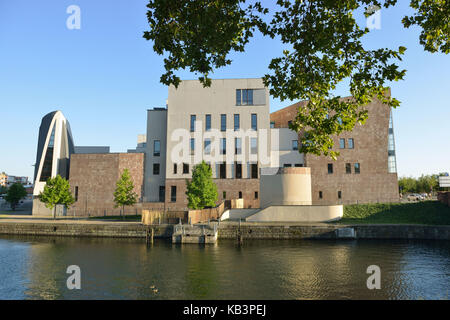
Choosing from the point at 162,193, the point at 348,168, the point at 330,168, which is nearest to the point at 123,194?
the point at 162,193

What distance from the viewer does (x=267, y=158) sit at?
45.9 meters

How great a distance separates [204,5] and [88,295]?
13.5 m

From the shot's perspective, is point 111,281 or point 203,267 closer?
point 111,281

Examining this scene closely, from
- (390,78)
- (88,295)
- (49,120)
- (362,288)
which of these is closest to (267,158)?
(362,288)

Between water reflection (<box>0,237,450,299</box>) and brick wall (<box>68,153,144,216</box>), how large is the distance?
1958 centimetres

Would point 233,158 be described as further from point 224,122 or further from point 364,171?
point 364,171

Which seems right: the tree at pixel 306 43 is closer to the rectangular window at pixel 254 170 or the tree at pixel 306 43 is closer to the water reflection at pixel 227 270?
the water reflection at pixel 227 270

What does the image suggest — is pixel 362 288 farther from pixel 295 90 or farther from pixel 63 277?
pixel 63 277

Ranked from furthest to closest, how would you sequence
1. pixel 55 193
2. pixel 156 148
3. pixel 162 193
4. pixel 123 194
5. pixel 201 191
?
1. pixel 156 148
2. pixel 162 193
3. pixel 55 193
4. pixel 123 194
5. pixel 201 191

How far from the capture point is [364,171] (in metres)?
45.4

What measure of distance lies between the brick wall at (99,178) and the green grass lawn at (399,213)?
33.3 m

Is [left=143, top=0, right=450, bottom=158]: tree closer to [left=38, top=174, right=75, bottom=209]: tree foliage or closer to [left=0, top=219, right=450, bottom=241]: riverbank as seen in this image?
[left=0, top=219, right=450, bottom=241]: riverbank

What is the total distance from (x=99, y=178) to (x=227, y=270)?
1478 inches
